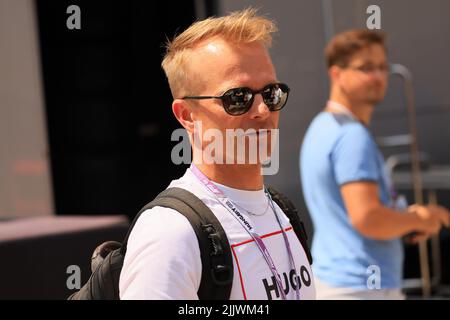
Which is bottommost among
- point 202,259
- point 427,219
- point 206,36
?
point 427,219

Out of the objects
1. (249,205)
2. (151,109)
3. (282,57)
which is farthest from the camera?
(151,109)

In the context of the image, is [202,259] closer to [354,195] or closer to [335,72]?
[354,195]

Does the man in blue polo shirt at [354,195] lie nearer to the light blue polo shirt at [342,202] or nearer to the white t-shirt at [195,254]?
the light blue polo shirt at [342,202]

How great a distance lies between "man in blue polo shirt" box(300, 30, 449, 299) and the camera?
275 cm

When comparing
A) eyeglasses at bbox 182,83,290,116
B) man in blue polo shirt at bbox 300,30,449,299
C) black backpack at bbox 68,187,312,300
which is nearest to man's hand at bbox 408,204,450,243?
man in blue polo shirt at bbox 300,30,449,299

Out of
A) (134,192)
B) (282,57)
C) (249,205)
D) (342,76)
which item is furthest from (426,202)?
(249,205)

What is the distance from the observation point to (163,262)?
1364 millimetres

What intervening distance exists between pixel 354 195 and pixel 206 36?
4.43 feet

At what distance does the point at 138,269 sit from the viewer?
1378mm

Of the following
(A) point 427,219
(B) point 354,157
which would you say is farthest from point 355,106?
(A) point 427,219

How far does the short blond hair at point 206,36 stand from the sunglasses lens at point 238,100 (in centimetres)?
9

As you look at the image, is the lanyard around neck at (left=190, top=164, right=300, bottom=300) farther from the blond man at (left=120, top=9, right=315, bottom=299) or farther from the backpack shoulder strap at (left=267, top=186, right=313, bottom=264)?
the backpack shoulder strap at (left=267, top=186, right=313, bottom=264)
